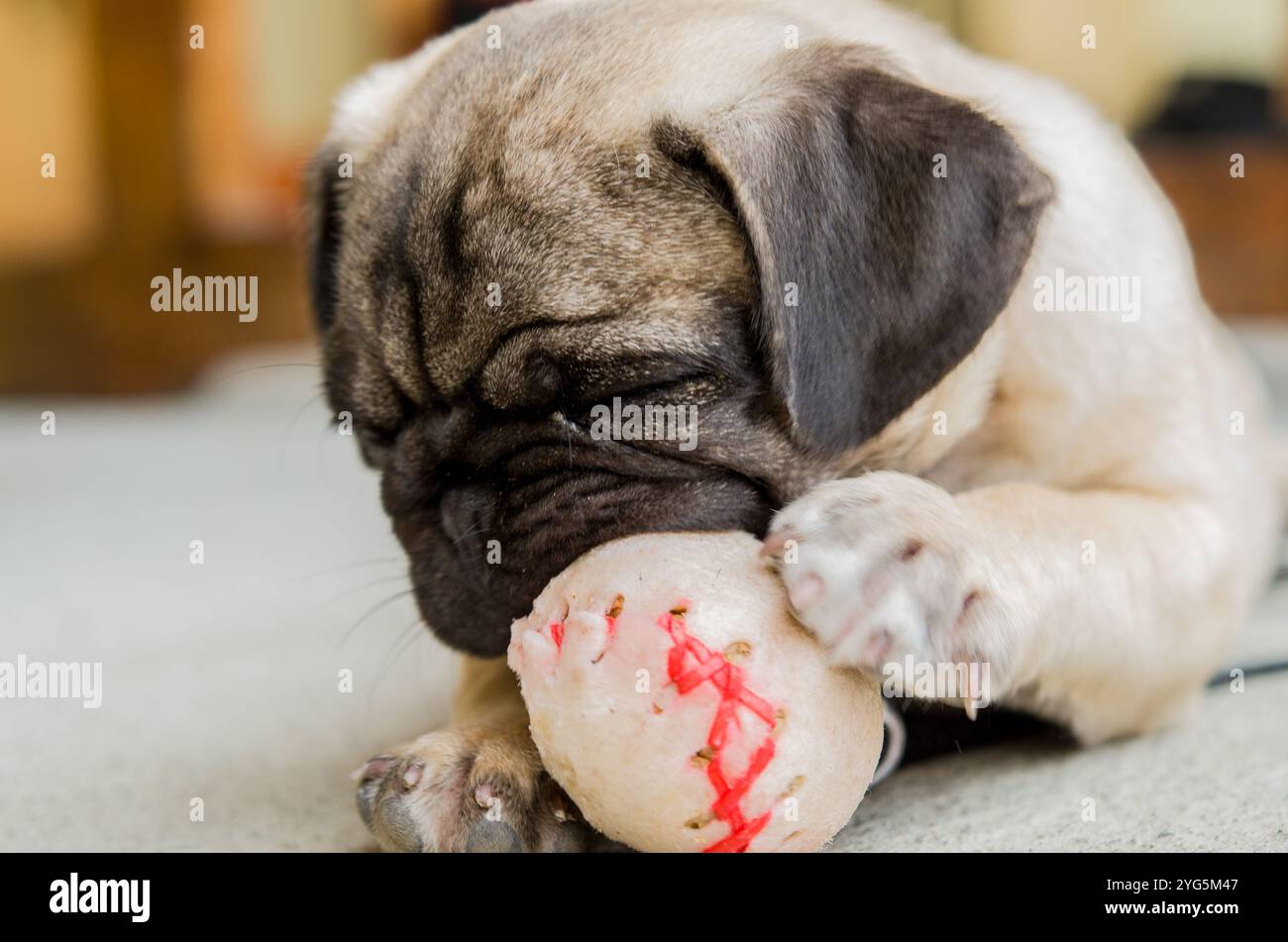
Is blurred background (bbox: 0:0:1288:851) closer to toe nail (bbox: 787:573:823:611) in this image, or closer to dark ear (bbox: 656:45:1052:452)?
toe nail (bbox: 787:573:823:611)

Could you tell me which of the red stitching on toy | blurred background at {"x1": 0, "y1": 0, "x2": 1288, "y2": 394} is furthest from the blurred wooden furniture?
the red stitching on toy

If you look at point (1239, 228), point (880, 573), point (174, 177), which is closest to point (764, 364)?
point (880, 573)

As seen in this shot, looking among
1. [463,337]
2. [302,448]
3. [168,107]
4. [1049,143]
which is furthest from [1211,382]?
[168,107]

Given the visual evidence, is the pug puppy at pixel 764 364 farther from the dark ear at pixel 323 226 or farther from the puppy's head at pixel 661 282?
the dark ear at pixel 323 226

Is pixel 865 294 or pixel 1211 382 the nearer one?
pixel 865 294

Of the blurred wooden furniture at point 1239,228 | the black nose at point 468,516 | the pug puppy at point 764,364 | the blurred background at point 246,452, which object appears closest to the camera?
the pug puppy at point 764,364

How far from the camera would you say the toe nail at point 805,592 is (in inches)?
69.6

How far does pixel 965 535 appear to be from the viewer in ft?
6.42

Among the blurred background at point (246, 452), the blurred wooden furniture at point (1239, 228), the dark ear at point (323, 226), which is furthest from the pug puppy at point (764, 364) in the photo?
the blurred wooden furniture at point (1239, 228)

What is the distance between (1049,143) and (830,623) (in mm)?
1169

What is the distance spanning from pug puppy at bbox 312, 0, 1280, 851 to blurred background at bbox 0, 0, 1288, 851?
0.84 ft

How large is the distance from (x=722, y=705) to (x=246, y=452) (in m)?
5.76

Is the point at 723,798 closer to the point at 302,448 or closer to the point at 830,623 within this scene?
the point at 830,623

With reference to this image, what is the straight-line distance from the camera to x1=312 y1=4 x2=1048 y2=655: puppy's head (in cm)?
198
